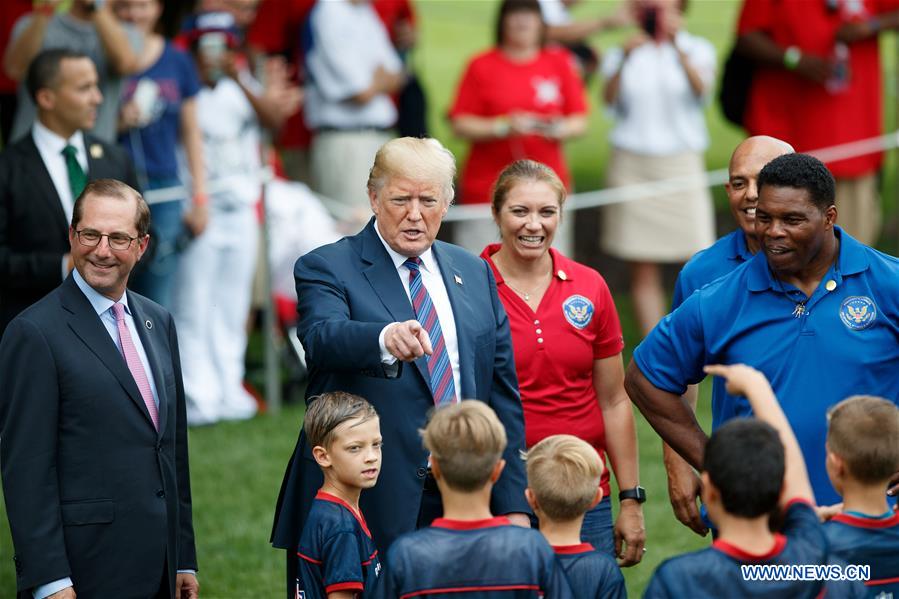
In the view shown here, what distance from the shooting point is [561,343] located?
18.5 ft

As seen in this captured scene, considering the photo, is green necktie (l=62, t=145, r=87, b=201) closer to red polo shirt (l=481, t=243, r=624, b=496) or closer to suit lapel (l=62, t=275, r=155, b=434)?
suit lapel (l=62, t=275, r=155, b=434)

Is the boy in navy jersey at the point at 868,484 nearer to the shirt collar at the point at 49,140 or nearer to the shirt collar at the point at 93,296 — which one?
the shirt collar at the point at 93,296

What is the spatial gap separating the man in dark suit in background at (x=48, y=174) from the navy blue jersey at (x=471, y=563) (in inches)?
128

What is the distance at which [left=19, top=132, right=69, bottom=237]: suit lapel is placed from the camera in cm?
697

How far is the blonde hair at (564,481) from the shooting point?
4402mm

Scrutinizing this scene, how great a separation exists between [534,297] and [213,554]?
270 cm

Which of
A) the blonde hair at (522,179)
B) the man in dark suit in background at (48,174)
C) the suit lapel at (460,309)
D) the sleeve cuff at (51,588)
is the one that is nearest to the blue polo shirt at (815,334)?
the suit lapel at (460,309)

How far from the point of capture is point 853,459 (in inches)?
171

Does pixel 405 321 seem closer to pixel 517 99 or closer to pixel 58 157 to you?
pixel 58 157

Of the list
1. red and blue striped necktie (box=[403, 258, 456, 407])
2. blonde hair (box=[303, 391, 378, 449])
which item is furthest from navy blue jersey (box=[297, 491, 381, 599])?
red and blue striped necktie (box=[403, 258, 456, 407])

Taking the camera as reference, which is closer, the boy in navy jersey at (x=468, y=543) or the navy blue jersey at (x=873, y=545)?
the boy in navy jersey at (x=468, y=543)

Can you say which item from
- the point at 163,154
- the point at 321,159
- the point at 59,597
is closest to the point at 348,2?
the point at 321,159

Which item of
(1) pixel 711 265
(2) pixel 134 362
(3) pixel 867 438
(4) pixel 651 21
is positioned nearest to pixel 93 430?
(2) pixel 134 362

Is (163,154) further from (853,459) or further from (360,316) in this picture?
(853,459)
